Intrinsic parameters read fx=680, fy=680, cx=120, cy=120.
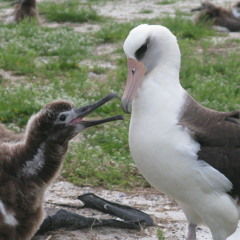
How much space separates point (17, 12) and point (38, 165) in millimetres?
9981

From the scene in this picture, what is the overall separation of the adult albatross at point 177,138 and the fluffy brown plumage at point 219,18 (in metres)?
9.08

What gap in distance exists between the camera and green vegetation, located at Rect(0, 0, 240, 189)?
6.08 metres

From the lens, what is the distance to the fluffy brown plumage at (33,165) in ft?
13.8

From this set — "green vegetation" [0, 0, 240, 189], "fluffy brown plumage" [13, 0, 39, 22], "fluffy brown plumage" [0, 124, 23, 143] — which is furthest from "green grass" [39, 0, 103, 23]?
"fluffy brown plumage" [0, 124, 23, 143]

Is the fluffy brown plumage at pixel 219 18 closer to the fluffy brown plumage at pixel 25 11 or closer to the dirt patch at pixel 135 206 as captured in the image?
the fluffy brown plumage at pixel 25 11

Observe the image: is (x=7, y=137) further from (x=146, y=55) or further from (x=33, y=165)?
(x=146, y=55)

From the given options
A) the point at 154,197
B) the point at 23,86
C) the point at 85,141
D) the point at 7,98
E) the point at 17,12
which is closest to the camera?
the point at 154,197

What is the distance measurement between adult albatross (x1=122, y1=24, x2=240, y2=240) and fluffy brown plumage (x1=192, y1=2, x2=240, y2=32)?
908 centimetres

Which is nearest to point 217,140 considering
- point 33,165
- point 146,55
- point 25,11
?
point 146,55

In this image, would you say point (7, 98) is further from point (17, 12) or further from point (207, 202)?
point (17, 12)

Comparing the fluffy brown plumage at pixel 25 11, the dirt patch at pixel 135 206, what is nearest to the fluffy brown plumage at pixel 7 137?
the dirt patch at pixel 135 206

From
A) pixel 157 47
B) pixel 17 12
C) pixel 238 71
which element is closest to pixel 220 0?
pixel 17 12

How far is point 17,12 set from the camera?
545 inches

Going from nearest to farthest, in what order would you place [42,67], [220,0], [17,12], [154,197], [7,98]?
[154,197]
[7,98]
[42,67]
[17,12]
[220,0]
